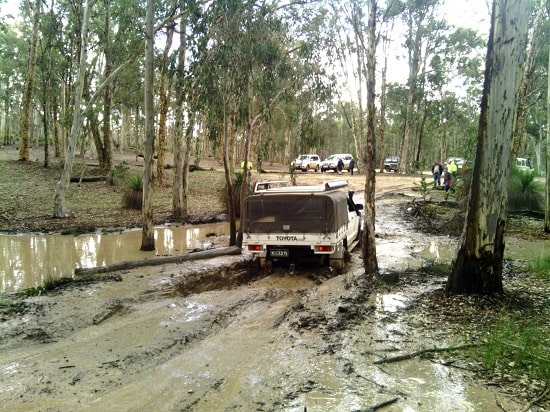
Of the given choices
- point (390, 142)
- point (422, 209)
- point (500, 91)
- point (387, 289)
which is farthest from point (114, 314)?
point (390, 142)

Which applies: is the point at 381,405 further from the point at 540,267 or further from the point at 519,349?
the point at 540,267

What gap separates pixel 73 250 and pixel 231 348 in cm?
883

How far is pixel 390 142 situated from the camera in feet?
262

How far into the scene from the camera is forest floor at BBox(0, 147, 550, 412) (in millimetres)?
4156

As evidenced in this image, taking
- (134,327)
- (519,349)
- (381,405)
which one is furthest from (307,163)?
(381,405)

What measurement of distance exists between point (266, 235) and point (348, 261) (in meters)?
2.58

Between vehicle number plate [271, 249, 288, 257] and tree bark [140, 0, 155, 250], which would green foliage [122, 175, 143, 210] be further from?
vehicle number plate [271, 249, 288, 257]

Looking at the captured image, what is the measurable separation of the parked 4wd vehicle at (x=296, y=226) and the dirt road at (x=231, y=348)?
2.55 feet

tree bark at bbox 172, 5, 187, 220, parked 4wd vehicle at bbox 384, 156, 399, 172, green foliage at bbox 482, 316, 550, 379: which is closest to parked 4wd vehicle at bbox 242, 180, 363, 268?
green foliage at bbox 482, 316, 550, 379

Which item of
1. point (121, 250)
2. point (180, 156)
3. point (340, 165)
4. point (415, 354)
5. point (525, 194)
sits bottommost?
point (121, 250)

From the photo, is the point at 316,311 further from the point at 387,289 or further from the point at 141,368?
the point at 141,368

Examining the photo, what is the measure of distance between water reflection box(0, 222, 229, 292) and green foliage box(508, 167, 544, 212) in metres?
11.3

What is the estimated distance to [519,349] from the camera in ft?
15.3

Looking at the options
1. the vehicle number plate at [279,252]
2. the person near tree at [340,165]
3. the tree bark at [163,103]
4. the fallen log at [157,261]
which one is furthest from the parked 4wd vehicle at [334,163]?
the vehicle number plate at [279,252]
